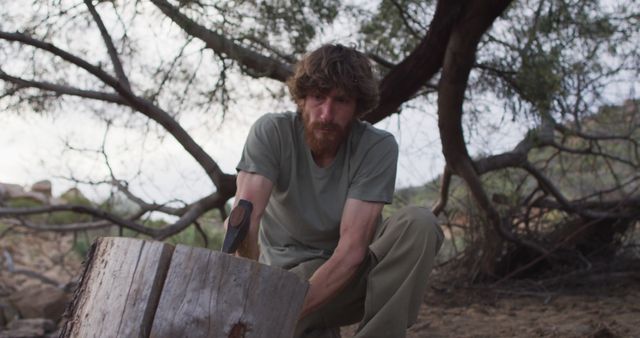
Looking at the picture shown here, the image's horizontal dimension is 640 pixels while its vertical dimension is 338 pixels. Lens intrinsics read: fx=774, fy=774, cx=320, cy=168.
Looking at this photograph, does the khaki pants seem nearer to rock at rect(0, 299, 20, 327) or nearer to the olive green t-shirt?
the olive green t-shirt

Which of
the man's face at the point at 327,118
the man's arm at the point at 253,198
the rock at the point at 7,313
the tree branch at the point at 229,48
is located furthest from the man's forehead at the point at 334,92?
the rock at the point at 7,313

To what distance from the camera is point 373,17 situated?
5172mm

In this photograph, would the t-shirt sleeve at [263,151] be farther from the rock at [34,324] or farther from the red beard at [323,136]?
the rock at [34,324]

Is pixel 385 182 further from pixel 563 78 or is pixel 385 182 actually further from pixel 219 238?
pixel 219 238

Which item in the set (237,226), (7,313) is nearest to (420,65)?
(237,226)

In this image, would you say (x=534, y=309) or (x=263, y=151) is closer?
(x=263, y=151)

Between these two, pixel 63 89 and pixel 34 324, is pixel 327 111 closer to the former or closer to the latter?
pixel 63 89

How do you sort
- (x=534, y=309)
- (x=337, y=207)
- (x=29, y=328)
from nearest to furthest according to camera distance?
(x=337, y=207) → (x=534, y=309) → (x=29, y=328)

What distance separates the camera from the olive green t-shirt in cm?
272

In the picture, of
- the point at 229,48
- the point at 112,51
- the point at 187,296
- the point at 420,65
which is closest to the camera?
the point at 187,296

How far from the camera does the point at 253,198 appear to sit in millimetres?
2551

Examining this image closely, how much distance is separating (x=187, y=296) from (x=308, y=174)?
1020mm

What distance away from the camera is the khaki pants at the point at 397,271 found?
2.50 metres

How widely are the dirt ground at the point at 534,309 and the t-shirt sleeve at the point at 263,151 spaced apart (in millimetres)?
1977
